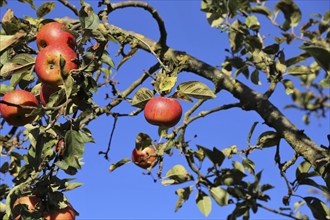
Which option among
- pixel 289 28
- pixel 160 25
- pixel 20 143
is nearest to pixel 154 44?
pixel 160 25

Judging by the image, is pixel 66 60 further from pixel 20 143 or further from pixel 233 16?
pixel 233 16

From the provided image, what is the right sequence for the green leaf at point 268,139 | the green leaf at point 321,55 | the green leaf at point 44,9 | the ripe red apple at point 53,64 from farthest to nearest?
the green leaf at point 268,139 < the green leaf at point 44,9 < the ripe red apple at point 53,64 < the green leaf at point 321,55

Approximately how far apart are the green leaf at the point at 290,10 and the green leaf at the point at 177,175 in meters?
1.73

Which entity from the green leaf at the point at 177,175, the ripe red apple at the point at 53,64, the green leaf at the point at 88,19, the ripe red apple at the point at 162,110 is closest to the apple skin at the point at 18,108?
the ripe red apple at the point at 53,64

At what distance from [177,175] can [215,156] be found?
22 centimetres

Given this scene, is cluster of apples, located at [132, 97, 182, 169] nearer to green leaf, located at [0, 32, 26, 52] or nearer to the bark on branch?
the bark on branch

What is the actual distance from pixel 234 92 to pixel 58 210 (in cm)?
120

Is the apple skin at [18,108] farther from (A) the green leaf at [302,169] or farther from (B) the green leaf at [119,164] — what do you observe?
(A) the green leaf at [302,169]

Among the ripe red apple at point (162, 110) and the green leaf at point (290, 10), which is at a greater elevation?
the green leaf at point (290, 10)

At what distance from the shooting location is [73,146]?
→ 190 centimetres

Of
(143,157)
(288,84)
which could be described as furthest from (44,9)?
(288,84)

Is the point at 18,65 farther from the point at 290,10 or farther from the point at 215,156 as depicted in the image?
the point at 290,10

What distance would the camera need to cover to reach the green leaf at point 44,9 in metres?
2.28

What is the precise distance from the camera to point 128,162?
2.97 m
